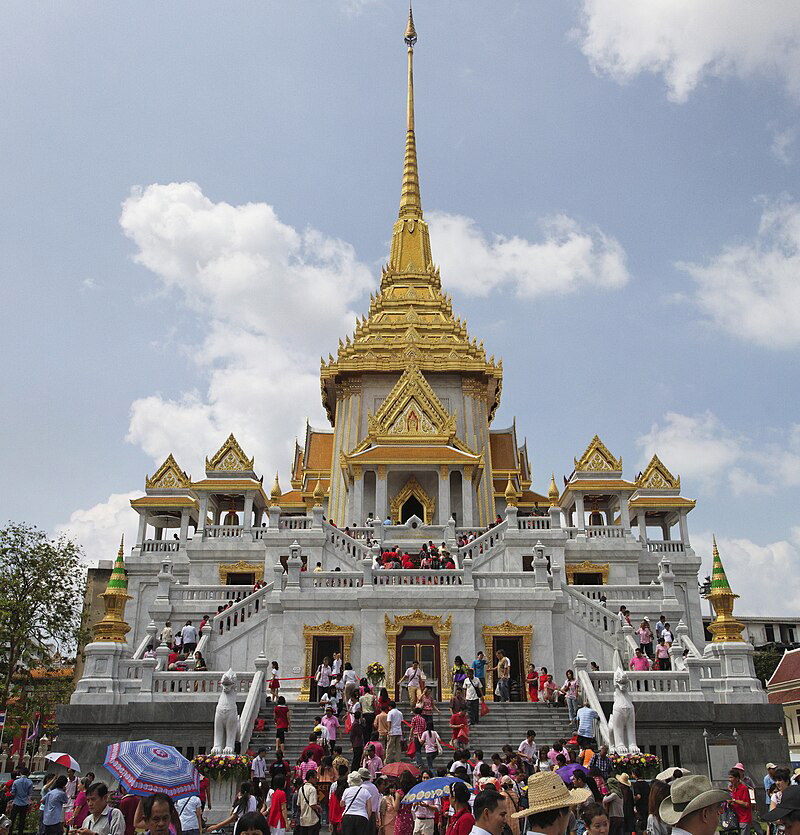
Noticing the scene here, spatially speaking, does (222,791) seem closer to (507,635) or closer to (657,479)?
(507,635)

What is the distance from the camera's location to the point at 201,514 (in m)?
39.8

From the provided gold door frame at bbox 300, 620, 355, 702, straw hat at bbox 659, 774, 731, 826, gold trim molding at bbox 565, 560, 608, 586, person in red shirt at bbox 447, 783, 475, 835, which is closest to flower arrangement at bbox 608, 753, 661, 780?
gold door frame at bbox 300, 620, 355, 702

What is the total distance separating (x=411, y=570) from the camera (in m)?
26.6

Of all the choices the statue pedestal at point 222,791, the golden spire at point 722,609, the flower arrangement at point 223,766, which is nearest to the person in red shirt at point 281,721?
the flower arrangement at point 223,766

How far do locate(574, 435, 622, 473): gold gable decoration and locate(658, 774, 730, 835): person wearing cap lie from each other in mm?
34607

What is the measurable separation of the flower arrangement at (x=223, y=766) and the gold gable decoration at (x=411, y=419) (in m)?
22.7

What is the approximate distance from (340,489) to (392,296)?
14.4 m

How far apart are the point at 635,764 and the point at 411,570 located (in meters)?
9.89

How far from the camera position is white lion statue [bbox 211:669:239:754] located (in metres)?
18.4

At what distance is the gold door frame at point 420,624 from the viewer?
83.7 ft

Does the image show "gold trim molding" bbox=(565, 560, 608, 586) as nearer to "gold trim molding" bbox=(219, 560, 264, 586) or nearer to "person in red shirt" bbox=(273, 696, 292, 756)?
"gold trim molding" bbox=(219, 560, 264, 586)

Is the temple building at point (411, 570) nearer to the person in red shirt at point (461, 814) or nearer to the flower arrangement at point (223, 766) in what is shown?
the flower arrangement at point (223, 766)

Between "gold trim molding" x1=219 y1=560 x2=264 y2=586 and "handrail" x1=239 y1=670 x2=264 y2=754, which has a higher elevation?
"gold trim molding" x1=219 y1=560 x2=264 y2=586

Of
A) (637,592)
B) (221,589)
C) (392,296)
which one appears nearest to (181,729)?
(221,589)
